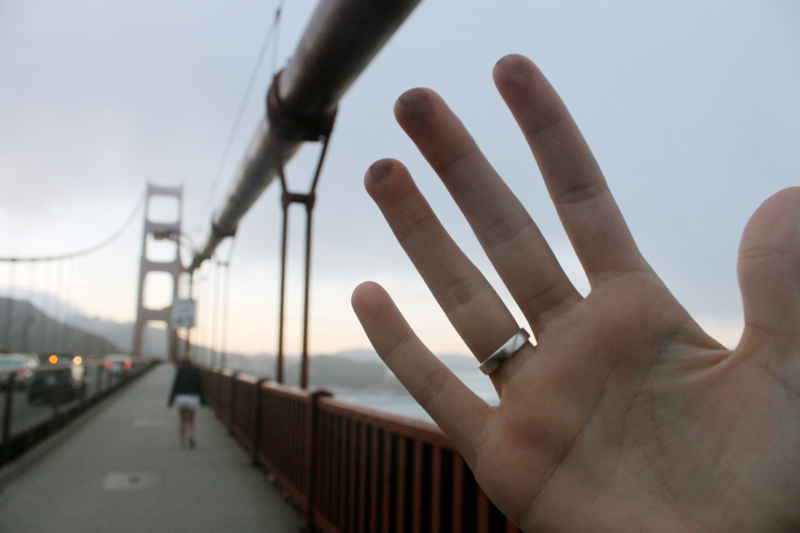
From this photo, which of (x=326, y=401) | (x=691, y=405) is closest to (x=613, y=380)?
(x=691, y=405)

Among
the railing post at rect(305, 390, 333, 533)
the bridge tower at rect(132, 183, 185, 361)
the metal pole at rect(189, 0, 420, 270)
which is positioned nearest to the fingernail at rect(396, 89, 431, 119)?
the railing post at rect(305, 390, 333, 533)

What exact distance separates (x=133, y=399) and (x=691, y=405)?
1902 centimetres

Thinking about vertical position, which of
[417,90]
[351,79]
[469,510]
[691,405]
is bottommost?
[469,510]

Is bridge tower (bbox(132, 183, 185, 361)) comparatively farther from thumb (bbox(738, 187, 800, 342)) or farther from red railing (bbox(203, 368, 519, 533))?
thumb (bbox(738, 187, 800, 342))

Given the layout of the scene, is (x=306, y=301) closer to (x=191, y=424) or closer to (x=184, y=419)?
(x=191, y=424)

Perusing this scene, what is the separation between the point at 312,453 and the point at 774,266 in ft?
13.7

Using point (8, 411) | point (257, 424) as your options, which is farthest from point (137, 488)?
point (8, 411)

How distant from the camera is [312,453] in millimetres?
4656

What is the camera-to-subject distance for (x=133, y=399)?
17625 millimetres

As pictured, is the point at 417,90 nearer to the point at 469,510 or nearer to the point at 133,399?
the point at 469,510

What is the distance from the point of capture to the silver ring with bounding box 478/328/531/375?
1349 millimetres

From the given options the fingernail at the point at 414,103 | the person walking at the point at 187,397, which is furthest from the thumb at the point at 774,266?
the person walking at the point at 187,397

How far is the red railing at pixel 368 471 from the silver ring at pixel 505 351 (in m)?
0.86

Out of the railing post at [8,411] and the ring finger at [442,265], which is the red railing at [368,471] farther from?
the railing post at [8,411]
